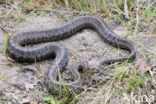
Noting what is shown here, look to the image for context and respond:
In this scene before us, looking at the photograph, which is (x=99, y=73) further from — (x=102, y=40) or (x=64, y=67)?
(x=102, y=40)

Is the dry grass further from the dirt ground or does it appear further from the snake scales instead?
the snake scales

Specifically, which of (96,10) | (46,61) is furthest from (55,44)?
(96,10)

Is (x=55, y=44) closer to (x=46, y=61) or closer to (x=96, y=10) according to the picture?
(x=46, y=61)

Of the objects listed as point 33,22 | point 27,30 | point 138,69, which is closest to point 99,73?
point 138,69

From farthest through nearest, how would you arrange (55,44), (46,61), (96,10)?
(96,10) → (55,44) → (46,61)

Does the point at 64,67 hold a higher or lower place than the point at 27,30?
lower

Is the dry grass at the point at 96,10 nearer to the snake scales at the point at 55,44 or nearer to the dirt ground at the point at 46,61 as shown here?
the dirt ground at the point at 46,61

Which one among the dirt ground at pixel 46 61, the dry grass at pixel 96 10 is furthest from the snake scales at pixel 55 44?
the dry grass at pixel 96 10
